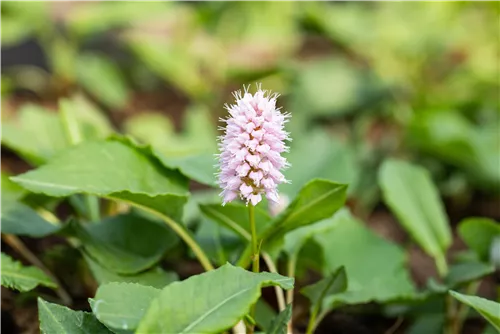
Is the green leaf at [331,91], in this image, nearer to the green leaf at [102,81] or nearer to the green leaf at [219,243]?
the green leaf at [102,81]

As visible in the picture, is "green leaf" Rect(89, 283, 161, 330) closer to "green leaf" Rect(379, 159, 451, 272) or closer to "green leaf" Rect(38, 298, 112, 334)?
"green leaf" Rect(38, 298, 112, 334)

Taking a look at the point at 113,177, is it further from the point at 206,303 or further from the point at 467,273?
the point at 467,273

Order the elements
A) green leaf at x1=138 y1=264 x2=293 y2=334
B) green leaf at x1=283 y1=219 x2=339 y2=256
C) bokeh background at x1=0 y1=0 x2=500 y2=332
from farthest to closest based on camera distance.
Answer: bokeh background at x1=0 y1=0 x2=500 y2=332 < green leaf at x1=283 y1=219 x2=339 y2=256 < green leaf at x1=138 y1=264 x2=293 y2=334

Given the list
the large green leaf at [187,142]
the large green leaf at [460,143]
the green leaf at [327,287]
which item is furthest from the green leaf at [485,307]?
the large green leaf at [460,143]

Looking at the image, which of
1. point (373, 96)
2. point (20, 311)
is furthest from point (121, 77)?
point (20, 311)

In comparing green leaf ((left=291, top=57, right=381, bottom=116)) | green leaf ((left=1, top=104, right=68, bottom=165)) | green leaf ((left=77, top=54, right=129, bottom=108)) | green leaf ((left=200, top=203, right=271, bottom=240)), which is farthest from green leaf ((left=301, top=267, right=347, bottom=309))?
green leaf ((left=77, top=54, right=129, bottom=108))

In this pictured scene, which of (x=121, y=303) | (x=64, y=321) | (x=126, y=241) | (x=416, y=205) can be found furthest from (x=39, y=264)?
(x=416, y=205)
